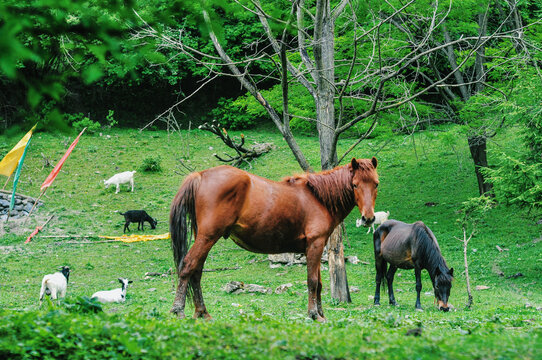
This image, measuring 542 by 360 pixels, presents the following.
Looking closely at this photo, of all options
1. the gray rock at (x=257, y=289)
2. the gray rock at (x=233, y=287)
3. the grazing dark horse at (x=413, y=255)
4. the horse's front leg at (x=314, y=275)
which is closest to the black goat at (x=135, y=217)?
the gray rock at (x=233, y=287)

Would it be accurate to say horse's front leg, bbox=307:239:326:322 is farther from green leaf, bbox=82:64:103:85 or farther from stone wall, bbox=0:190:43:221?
stone wall, bbox=0:190:43:221

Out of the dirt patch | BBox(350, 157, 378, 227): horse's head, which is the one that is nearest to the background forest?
the dirt patch

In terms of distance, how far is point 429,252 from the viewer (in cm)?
1086

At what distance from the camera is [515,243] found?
17.0 meters

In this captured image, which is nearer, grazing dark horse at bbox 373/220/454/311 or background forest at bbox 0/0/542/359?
background forest at bbox 0/0/542/359

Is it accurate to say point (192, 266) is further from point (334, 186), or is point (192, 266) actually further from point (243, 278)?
point (243, 278)

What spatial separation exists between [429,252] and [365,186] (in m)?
3.99

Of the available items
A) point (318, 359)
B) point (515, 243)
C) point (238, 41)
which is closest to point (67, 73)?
point (318, 359)

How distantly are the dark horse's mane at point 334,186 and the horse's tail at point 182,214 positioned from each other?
1.44 metres

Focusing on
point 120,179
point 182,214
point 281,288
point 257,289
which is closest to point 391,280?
point 281,288

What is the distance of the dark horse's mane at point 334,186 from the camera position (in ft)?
25.2

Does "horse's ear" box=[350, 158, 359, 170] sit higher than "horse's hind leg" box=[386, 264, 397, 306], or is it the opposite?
"horse's ear" box=[350, 158, 359, 170]

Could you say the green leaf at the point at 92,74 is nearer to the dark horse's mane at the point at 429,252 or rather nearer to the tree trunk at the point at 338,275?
the tree trunk at the point at 338,275

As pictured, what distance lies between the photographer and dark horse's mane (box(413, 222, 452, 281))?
1064 centimetres
